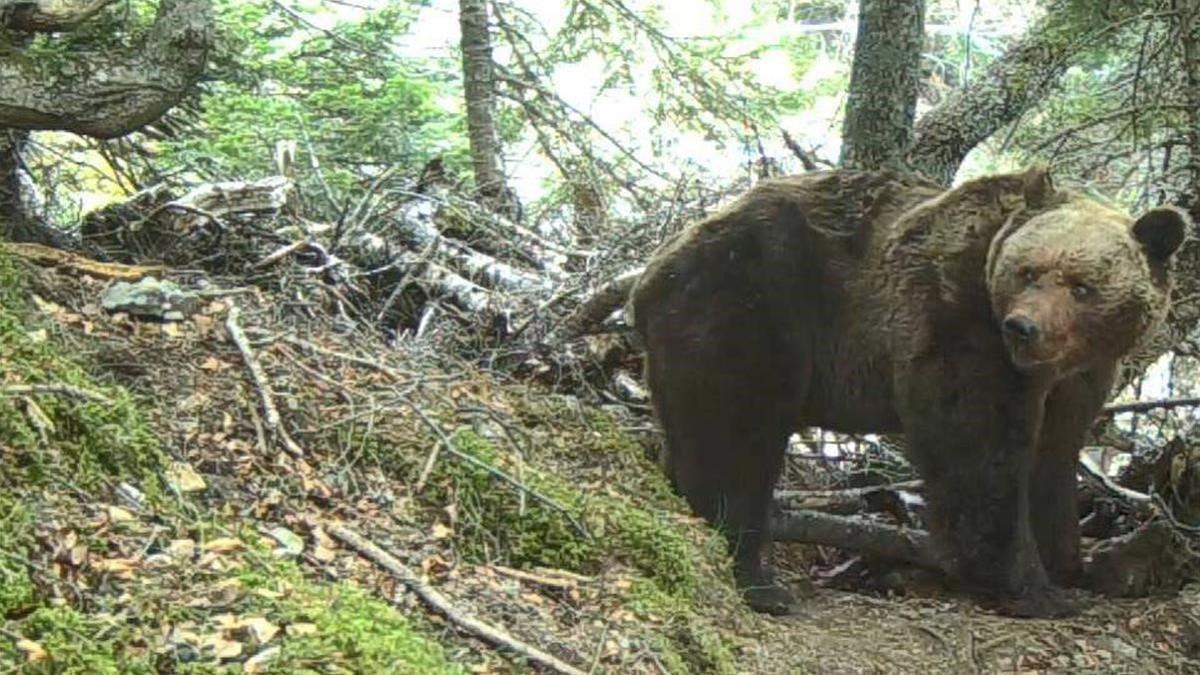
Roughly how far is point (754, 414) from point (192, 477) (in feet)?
8.94

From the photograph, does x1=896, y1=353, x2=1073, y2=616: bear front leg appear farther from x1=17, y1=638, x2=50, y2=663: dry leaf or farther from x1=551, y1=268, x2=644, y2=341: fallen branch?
x1=17, y1=638, x2=50, y2=663: dry leaf

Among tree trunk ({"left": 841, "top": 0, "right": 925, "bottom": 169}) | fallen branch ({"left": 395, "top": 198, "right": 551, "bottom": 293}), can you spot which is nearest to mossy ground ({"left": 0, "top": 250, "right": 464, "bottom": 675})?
fallen branch ({"left": 395, "top": 198, "right": 551, "bottom": 293})

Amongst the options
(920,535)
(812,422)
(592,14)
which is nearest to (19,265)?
(812,422)

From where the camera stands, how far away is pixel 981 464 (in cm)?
526

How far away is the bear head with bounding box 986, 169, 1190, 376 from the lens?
4805 millimetres

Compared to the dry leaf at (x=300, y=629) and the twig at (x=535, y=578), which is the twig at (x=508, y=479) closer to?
the twig at (x=535, y=578)

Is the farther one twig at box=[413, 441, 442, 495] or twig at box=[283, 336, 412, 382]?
twig at box=[283, 336, 412, 382]

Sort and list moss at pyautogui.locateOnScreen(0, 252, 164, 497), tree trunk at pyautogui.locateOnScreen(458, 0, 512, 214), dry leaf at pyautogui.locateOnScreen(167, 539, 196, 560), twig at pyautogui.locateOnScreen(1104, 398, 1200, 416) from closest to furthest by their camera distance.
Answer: dry leaf at pyautogui.locateOnScreen(167, 539, 196, 560) → moss at pyautogui.locateOnScreen(0, 252, 164, 497) → twig at pyautogui.locateOnScreen(1104, 398, 1200, 416) → tree trunk at pyautogui.locateOnScreen(458, 0, 512, 214)

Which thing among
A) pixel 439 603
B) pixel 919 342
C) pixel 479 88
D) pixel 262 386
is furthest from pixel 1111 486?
pixel 479 88

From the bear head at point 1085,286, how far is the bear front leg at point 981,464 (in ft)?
0.85

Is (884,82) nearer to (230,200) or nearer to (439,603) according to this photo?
(230,200)

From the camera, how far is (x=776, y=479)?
570 centimetres

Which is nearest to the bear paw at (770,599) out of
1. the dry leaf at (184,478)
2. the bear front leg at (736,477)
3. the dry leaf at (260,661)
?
the bear front leg at (736,477)

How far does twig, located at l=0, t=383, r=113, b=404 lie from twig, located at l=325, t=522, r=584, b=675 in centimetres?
69
